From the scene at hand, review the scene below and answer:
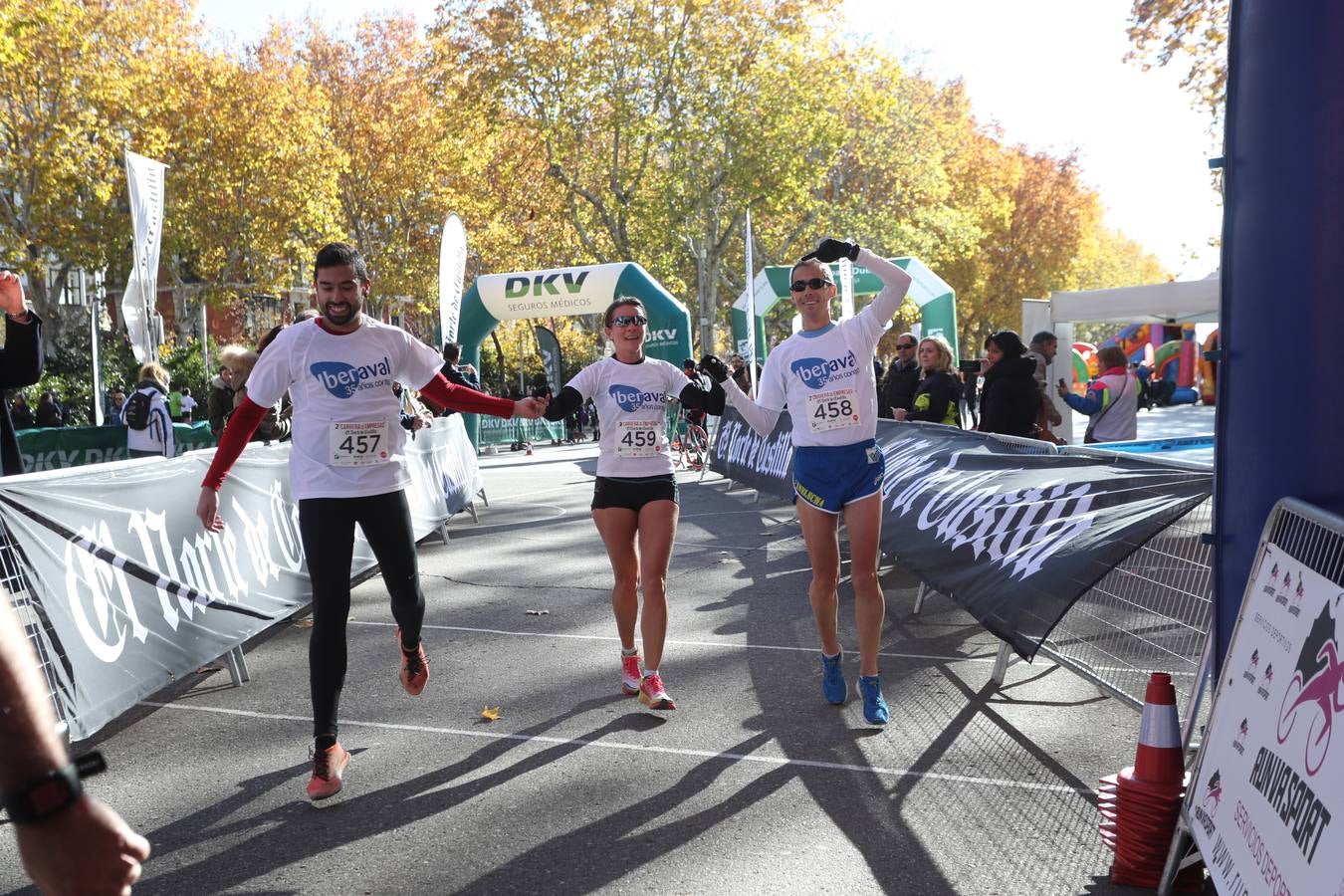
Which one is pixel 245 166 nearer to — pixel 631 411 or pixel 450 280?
pixel 450 280

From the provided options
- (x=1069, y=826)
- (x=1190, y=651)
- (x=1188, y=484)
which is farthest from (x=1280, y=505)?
(x=1190, y=651)

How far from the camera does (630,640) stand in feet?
19.2

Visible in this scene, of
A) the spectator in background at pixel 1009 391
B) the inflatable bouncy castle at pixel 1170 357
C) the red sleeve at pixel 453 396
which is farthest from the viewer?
the inflatable bouncy castle at pixel 1170 357

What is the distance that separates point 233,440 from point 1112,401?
25.7ft

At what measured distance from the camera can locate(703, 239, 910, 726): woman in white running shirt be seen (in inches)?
208

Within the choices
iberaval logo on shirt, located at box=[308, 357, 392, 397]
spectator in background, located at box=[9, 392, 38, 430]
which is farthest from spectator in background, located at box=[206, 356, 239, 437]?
spectator in background, located at box=[9, 392, 38, 430]

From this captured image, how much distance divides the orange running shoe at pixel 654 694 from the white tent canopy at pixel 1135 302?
572 inches

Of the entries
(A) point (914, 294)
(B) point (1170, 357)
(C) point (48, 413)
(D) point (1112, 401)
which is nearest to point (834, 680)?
(D) point (1112, 401)

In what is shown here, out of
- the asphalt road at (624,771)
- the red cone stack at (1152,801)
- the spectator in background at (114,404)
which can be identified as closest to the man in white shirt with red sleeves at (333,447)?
the asphalt road at (624,771)

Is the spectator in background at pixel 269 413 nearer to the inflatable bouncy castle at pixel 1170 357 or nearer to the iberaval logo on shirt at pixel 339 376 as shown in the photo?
the iberaval logo on shirt at pixel 339 376

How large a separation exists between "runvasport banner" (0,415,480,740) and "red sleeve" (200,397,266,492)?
30.2 inches

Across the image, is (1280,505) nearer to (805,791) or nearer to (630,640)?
(805,791)

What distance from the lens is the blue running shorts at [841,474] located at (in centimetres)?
529

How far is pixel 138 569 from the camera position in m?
5.39
